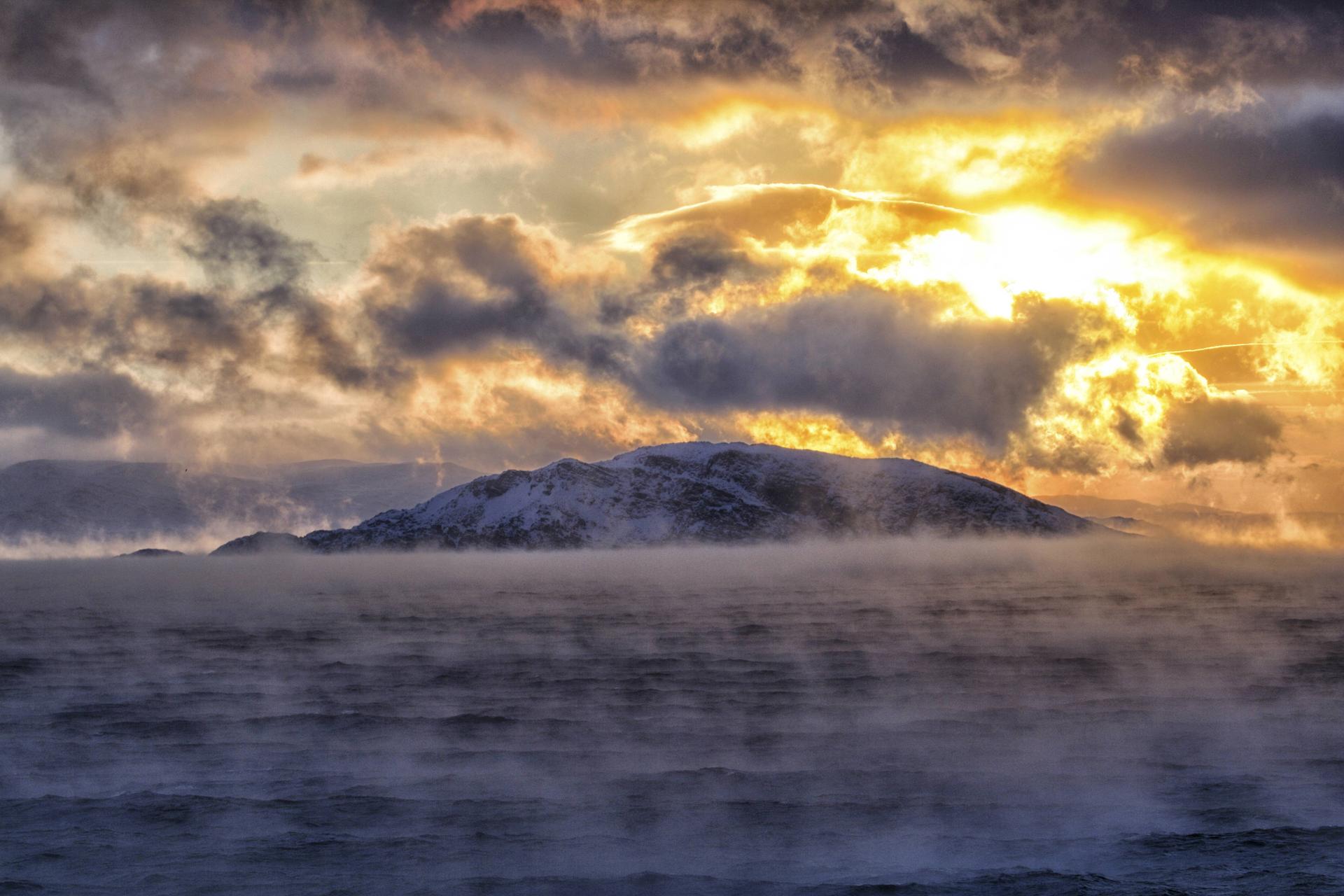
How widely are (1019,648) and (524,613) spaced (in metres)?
87.0

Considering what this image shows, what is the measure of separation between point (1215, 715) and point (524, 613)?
406 feet

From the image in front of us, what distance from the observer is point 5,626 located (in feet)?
558

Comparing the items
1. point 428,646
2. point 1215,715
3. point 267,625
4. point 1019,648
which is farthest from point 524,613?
point 1215,715

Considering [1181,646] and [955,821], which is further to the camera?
[1181,646]

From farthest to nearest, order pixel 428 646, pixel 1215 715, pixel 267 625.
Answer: pixel 267 625 < pixel 428 646 < pixel 1215 715

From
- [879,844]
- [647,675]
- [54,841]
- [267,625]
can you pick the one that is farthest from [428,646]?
[879,844]

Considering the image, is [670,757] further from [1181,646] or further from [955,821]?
[1181,646]

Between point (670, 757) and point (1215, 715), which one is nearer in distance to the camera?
point (670, 757)

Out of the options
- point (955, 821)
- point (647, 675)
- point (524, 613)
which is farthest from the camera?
point (524, 613)

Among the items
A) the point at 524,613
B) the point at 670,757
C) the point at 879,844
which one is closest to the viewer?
the point at 879,844

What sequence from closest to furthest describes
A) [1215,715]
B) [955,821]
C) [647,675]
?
[955,821] → [1215,715] → [647,675]

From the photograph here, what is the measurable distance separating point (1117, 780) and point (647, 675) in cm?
4311

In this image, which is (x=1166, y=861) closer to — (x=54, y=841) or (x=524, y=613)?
(x=54, y=841)

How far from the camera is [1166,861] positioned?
35.4 metres
